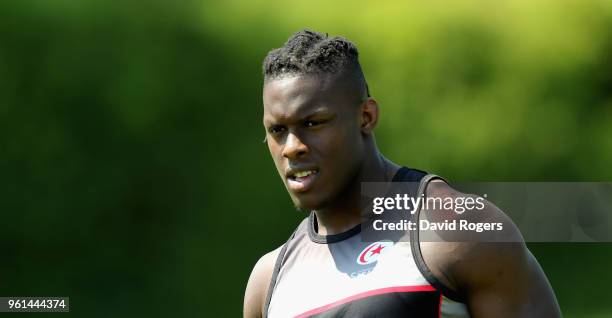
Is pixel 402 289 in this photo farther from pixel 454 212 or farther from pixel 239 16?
pixel 239 16

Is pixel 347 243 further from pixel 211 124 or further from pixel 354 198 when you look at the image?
pixel 211 124

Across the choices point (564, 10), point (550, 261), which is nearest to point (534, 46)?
point (564, 10)

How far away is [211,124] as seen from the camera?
554 cm

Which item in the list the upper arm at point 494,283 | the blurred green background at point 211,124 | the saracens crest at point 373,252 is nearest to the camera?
the upper arm at point 494,283

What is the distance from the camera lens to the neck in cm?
251

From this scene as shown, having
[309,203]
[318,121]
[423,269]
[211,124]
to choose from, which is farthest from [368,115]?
[211,124]

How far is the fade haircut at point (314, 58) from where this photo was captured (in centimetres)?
249

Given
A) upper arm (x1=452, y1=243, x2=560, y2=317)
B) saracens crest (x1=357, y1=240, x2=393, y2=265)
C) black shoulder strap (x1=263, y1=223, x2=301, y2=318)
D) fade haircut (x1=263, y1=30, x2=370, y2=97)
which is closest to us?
upper arm (x1=452, y1=243, x2=560, y2=317)

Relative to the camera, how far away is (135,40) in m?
5.58

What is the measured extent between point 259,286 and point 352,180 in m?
0.45

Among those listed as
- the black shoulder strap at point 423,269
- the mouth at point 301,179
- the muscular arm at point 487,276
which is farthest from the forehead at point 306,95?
the muscular arm at point 487,276

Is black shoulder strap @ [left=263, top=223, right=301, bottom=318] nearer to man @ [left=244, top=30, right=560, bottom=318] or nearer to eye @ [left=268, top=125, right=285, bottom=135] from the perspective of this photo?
man @ [left=244, top=30, right=560, bottom=318]

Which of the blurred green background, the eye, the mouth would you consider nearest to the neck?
→ the mouth

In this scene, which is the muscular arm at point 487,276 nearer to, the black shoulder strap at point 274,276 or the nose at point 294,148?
the nose at point 294,148
